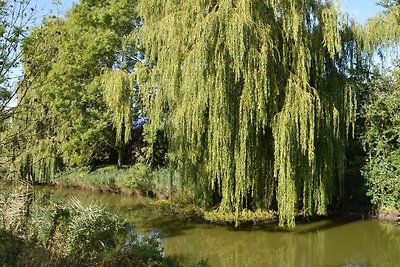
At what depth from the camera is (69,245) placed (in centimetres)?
582

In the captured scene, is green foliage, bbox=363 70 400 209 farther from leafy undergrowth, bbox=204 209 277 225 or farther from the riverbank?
leafy undergrowth, bbox=204 209 277 225

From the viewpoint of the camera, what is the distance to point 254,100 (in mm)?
9828

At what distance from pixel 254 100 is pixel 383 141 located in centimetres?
483

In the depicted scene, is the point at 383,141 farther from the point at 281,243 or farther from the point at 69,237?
the point at 69,237

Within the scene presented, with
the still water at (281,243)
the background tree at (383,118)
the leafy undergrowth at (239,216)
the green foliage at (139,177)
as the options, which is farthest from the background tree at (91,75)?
the background tree at (383,118)

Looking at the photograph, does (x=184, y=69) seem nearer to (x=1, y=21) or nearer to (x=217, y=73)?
(x=217, y=73)

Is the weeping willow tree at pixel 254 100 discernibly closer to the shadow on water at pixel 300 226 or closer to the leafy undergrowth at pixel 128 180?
the shadow on water at pixel 300 226

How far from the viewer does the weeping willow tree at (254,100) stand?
32.0 feet

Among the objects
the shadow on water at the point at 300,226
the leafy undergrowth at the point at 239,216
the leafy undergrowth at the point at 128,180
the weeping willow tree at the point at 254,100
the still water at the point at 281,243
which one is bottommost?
the still water at the point at 281,243

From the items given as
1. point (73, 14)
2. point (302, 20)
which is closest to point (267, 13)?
point (302, 20)

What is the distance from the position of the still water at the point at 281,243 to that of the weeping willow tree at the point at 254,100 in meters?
0.59

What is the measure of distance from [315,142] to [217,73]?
9.71 feet

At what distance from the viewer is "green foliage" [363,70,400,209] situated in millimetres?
12219

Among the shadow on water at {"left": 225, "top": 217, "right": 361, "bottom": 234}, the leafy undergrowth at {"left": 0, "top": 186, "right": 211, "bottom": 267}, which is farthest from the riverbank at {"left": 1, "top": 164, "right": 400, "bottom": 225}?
the leafy undergrowth at {"left": 0, "top": 186, "right": 211, "bottom": 267}
